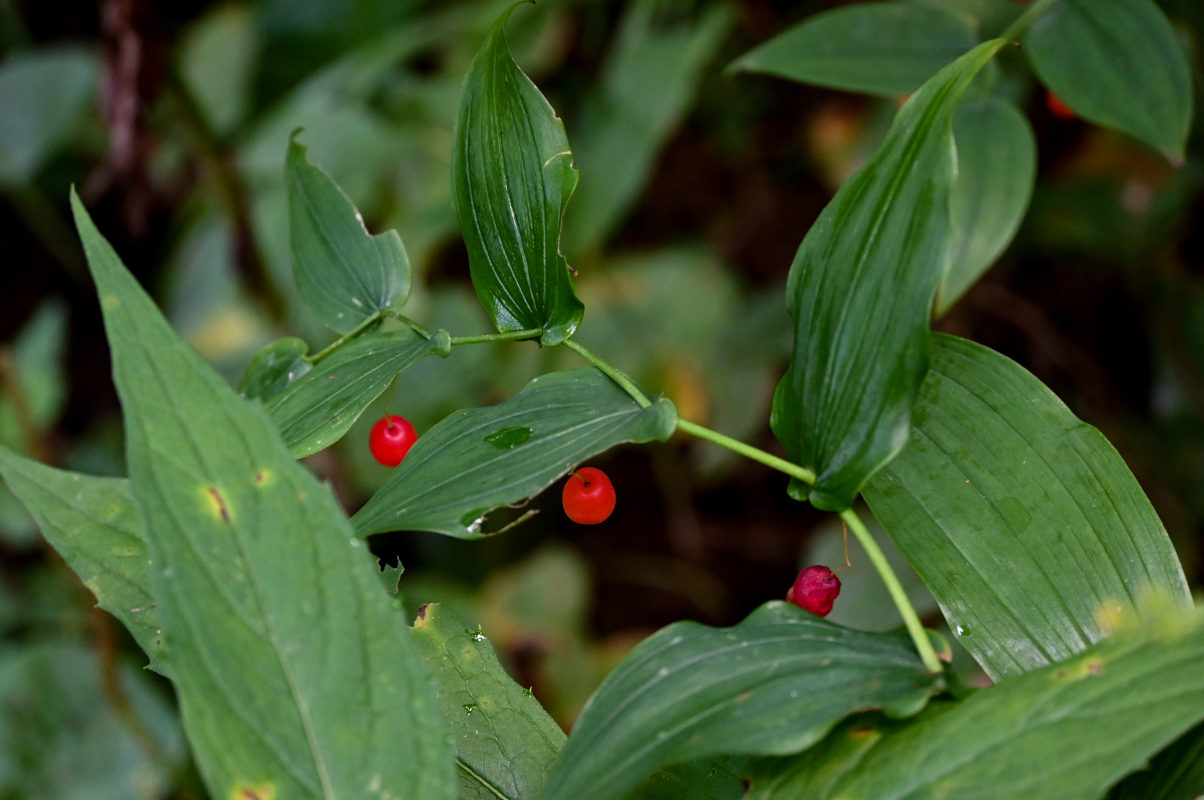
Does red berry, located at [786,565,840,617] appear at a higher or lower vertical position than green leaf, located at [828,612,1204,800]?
lower

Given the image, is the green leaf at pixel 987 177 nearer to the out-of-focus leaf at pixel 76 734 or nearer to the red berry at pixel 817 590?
the red berry at pixel 817 590

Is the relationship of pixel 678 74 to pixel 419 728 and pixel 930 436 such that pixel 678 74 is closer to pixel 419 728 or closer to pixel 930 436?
pixel 930 436

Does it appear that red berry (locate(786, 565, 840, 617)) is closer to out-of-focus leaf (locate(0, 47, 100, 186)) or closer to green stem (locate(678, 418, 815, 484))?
green stem (locate(678, 418, 815, 484))

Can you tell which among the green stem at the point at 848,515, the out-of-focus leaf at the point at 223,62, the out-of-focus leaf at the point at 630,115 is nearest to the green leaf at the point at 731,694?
the green stem at the point at 848,515

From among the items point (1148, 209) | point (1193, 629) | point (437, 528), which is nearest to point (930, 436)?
point (1193, 629)

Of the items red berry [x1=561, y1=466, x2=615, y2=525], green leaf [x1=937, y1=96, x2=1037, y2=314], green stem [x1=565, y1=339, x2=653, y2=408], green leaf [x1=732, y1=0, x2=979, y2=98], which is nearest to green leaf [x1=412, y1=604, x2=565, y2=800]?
red berry [x1=561, y1=466, x2=615, y2=525]

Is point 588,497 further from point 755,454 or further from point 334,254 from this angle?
point 334,254
